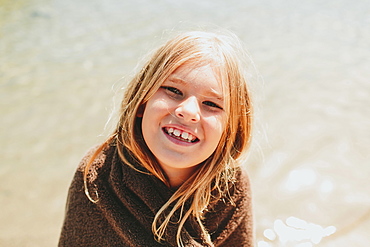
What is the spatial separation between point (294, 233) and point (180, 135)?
1.39 m

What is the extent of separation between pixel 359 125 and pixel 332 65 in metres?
1.33

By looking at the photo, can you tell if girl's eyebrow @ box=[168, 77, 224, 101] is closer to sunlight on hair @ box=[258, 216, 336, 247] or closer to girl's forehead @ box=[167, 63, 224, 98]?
girl's forehead @ box=[167, 63, 224, 98]

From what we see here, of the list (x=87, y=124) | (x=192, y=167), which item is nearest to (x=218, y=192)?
(x=192, y=167)

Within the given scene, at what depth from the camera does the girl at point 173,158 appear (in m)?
1.50

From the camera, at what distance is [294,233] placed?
8.29 ft

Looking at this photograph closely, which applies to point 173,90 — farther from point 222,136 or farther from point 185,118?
point 222,136

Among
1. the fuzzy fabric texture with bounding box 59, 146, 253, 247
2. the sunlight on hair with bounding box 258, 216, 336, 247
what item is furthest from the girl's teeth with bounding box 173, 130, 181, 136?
the sunlight on hair with bounding box 258, 216, 336, 247

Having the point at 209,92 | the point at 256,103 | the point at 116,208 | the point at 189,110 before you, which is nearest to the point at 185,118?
the point at 189,110

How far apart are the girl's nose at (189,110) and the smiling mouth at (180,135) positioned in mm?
54

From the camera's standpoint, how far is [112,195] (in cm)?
165

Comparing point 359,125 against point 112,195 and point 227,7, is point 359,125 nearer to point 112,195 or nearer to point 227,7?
point 112,195

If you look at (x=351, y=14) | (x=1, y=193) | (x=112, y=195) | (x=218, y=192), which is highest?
(x=351, y=14)

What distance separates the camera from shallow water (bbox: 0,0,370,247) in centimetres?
266

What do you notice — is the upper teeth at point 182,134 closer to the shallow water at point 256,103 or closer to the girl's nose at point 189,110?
the girl's nose at point 189,110
